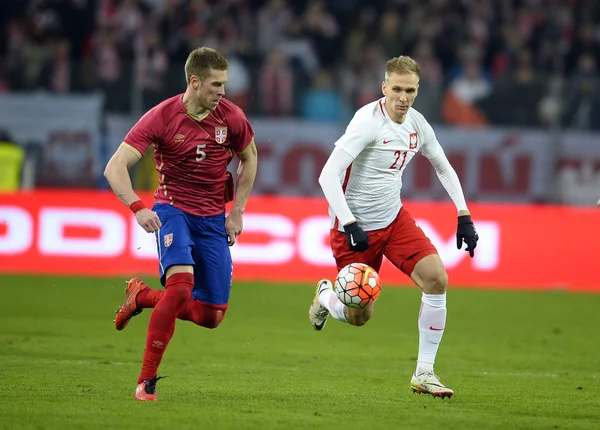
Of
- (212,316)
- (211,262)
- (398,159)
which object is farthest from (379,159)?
(212,316)

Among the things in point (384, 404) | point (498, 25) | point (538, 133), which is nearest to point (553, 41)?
point (498, 25)

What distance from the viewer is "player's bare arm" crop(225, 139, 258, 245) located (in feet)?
24.9

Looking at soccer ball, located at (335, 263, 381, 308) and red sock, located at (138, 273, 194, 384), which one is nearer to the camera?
A: red sock, located at (138, 273, 194, 384)

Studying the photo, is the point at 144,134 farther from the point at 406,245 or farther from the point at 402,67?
the point at 406,245

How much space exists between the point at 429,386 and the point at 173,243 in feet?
6.71

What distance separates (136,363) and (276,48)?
9.71 meters

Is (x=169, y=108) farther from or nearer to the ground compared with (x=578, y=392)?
farther from the ground

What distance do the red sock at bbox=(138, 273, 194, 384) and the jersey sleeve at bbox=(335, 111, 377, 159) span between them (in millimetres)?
1508

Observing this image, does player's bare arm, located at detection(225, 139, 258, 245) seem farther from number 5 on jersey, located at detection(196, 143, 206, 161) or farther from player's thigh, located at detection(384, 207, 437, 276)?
player's thigh, located at detection(384, 207, 437, 276)

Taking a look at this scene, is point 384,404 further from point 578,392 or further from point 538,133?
point 538,133

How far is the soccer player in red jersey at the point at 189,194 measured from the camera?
6871 mm

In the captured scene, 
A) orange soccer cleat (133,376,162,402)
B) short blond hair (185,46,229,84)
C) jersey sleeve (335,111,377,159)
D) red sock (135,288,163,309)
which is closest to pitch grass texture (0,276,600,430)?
orange soccer cleat (133,376,162,402)

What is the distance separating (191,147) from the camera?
7246 millimetres

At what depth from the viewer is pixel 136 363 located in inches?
346
